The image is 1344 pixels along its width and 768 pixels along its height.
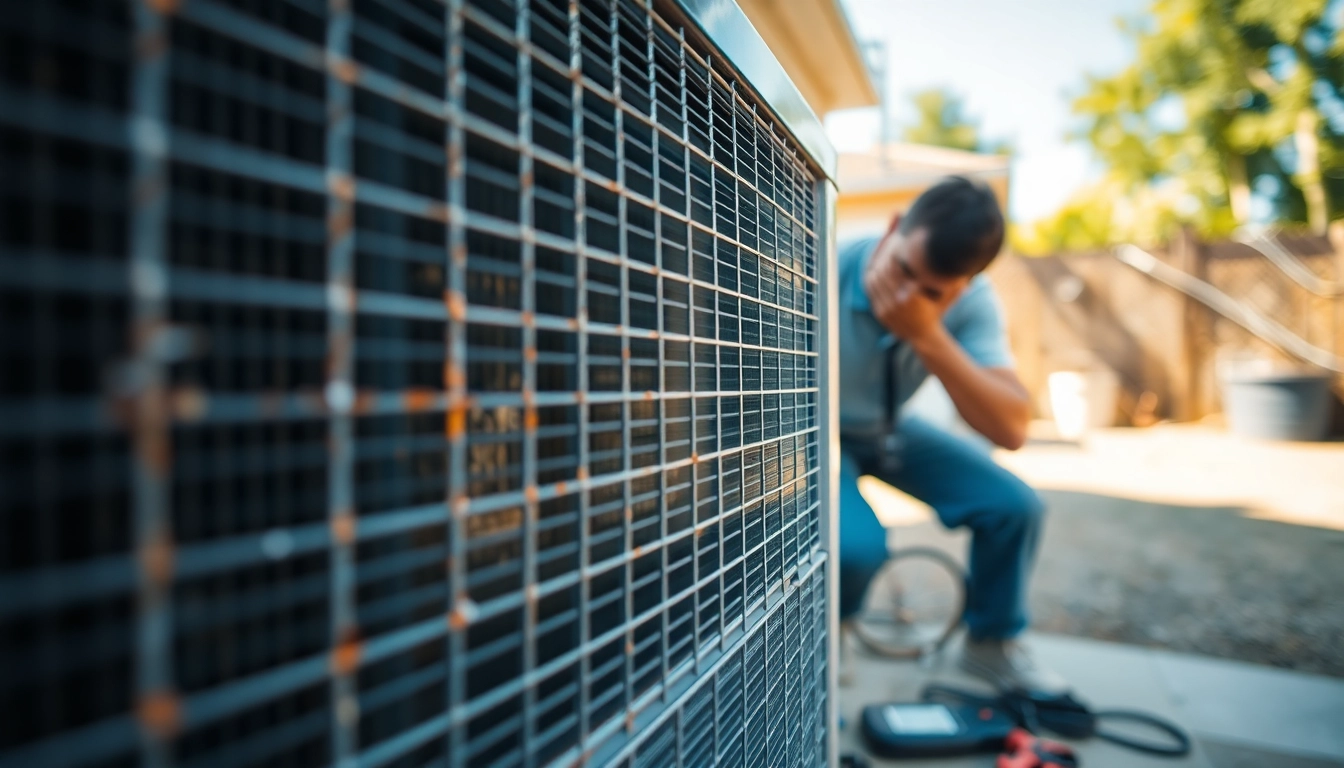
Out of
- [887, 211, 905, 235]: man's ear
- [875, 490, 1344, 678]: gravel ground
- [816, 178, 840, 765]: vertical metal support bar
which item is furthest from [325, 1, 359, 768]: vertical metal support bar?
[875, 490, 1344, 678]: gravel ground

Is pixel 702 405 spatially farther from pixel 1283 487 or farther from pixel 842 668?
pixel 1283 487

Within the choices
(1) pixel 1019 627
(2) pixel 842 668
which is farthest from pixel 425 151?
(1) pixel 1019 627

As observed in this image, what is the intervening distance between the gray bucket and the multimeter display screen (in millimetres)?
6891

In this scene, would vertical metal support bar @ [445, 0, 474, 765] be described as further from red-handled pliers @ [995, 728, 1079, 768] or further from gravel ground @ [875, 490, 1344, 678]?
gravel ground @ [875, 490, 1344, 678]

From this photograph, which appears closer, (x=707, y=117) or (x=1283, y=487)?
(x=707, y=117)

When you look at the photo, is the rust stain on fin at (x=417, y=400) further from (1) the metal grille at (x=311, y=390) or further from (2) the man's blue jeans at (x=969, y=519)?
(2) the man's blue jeans at (x=969, y=519)

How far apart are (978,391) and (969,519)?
41 cm

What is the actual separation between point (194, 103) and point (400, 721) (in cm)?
37

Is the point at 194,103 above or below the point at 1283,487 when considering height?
above

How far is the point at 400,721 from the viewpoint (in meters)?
0.41

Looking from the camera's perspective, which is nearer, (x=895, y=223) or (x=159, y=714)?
(x=159, y=714)

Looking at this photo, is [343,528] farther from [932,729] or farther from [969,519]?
[969,519]

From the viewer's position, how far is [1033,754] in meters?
1.38

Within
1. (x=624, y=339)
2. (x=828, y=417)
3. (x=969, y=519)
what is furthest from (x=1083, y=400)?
(x=624, y=339)
